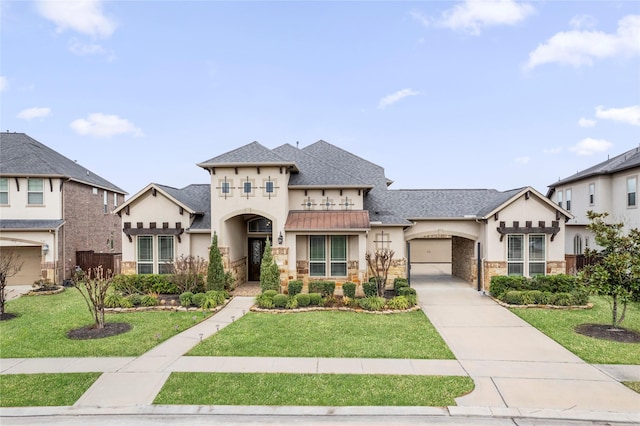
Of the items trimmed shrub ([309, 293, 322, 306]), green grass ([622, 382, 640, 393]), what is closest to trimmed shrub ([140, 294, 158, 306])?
trimmed shrub ([309, 293, 322, 306])

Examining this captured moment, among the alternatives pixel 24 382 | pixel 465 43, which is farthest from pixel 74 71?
pixel 465 43

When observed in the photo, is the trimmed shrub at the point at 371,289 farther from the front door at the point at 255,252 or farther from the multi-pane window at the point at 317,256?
the front door at the point at 255,252

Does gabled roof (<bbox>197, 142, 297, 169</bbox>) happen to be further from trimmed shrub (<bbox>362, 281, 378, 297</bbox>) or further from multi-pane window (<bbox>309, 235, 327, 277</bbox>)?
trimmed shrub (<bbox>362, 281, 378, 297</bbox>)

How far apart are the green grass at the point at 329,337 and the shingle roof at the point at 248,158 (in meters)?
7.00

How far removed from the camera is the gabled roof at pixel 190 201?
17234 millimetres

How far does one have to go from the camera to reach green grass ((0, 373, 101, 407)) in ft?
22.1

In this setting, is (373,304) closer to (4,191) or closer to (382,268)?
(382,268)

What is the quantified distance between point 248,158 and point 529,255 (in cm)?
1421

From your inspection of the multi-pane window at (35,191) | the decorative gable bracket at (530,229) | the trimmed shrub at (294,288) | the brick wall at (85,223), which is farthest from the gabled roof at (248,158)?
the decorative gable bracket at (530,229)

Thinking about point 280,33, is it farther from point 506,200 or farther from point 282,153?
point 506,200

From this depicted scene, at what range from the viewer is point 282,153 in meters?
20.5

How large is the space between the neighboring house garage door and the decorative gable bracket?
24.3 metres

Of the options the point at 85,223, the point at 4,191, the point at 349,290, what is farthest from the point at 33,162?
the point at 349,290

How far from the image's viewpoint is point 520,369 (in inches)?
318
